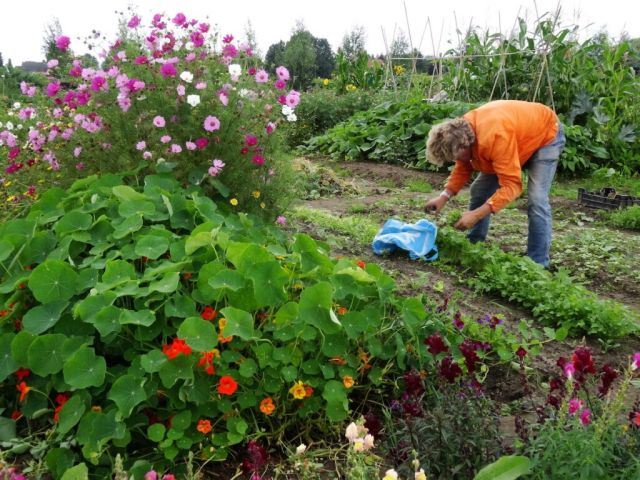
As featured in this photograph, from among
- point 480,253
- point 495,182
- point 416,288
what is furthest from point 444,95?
point 416,288

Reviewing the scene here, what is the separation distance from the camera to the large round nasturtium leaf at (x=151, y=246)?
2119 millimetres

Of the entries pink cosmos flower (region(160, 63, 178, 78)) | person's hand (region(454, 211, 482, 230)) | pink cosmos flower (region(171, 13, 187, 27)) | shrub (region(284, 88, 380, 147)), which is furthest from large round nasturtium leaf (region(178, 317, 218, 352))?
shrub (region(284, 88, 380, 147))

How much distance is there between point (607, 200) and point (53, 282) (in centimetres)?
580

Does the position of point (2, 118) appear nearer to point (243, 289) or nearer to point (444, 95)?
point (243, 289)

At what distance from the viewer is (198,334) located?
1.76m

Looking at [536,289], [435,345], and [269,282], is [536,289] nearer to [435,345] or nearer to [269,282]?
[435,345]

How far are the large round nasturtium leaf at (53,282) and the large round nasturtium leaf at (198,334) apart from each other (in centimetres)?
54

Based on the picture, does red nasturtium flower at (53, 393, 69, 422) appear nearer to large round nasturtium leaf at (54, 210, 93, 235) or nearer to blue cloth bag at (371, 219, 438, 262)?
large round nasturtium leaf at (54, 210, 93, 235)

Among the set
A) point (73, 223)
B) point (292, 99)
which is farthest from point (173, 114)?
point (73, 223)

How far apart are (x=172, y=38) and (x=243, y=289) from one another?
71.0 inches

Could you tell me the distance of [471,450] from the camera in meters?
1.66

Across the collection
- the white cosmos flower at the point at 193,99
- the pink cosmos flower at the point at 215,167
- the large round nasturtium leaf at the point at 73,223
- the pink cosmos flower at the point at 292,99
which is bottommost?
the large round nasturtium leaf at the point at 73,223

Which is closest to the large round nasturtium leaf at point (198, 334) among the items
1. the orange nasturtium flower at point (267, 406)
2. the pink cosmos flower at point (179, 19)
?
the orange nasturtium flower at point (267, 406)

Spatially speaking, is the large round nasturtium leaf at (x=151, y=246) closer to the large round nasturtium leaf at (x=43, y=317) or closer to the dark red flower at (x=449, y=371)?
the large round nasturtium leaf at (x=43, y=317)
